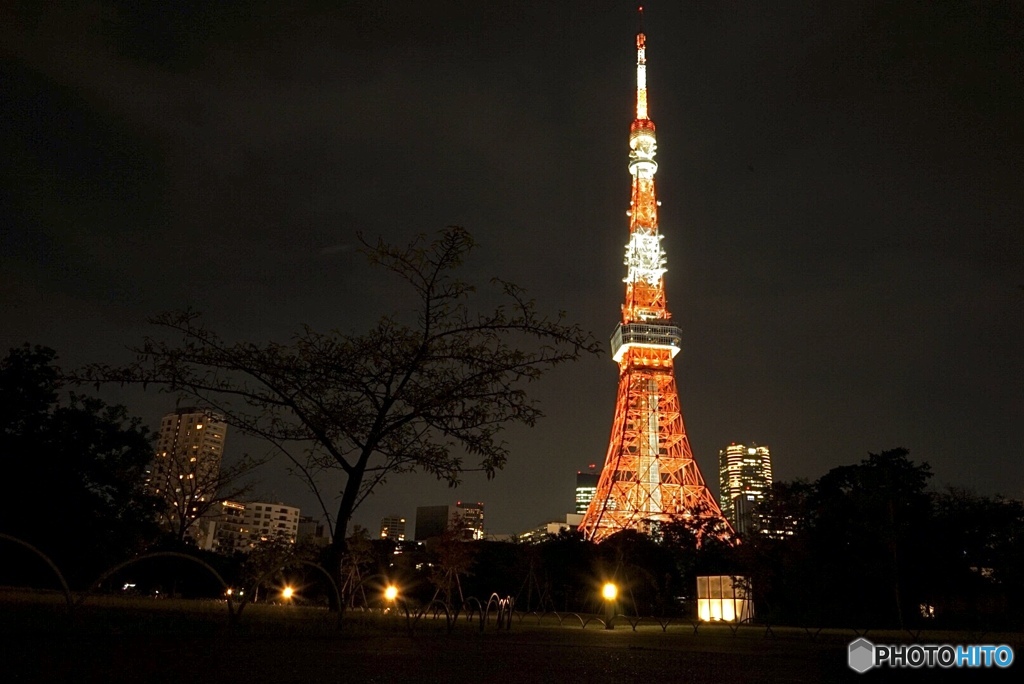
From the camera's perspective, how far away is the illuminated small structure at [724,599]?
2783 centimetres

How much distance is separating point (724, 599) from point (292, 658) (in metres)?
27.7

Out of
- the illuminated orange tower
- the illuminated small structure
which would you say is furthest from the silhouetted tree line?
the illuminated orange tower

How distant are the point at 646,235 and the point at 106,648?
6287 cm

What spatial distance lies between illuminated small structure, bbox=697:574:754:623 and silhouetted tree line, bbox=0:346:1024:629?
2.01ft

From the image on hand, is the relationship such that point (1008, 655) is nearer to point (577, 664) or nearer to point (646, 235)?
point (577, 664)

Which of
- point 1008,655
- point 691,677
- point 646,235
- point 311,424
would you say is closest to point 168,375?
point 311,424

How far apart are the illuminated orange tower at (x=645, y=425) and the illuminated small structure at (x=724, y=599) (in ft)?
66.1

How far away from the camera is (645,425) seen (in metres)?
58.8

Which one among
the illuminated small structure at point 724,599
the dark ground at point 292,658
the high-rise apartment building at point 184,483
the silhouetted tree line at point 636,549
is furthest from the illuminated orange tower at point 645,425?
the dark ground at point 292,658

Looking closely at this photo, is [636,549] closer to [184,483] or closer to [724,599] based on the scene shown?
[724,599]

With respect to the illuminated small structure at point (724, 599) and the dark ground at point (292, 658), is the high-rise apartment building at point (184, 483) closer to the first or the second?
the dark ground at point (292, 658)

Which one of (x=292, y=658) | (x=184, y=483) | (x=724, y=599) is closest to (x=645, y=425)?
(x=724, y=599)

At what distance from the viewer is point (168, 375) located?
749 centimetres

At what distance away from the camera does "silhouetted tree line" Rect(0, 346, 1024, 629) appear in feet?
53.8
